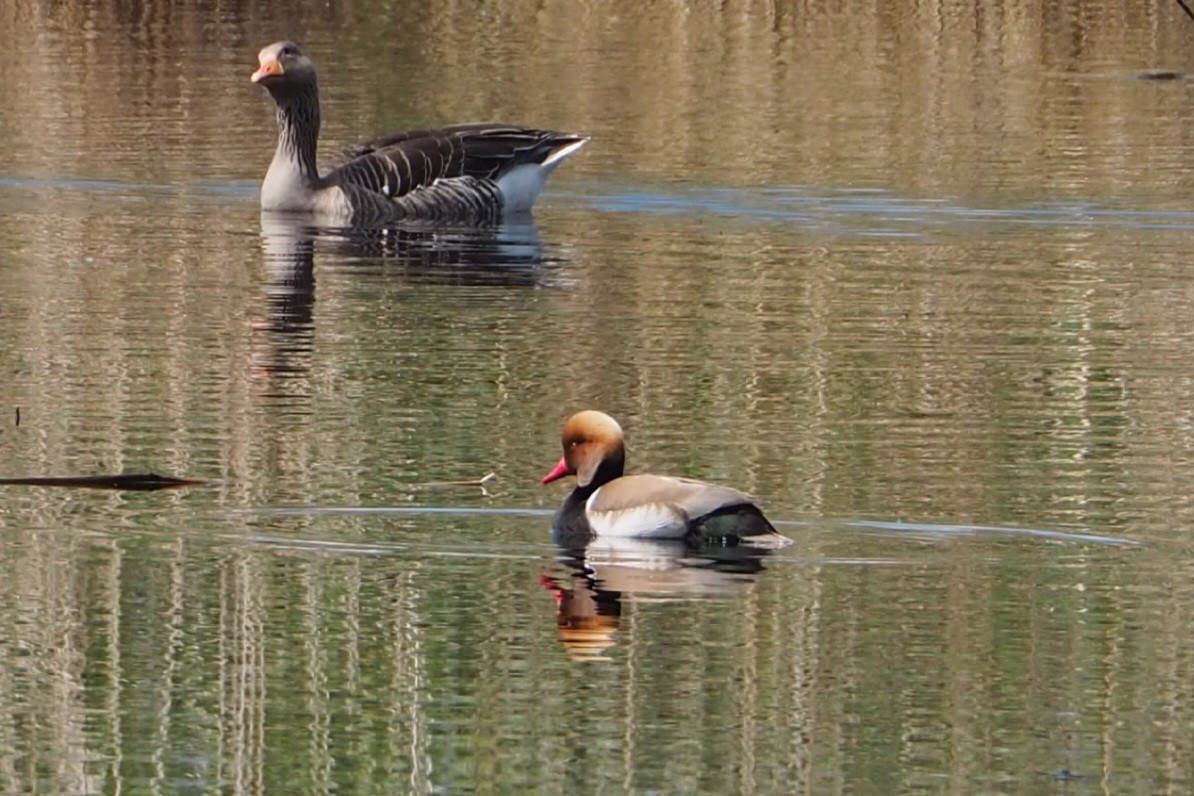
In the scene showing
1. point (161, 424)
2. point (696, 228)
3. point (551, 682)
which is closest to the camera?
point (551, 682)

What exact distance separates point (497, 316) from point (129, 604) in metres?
6.63

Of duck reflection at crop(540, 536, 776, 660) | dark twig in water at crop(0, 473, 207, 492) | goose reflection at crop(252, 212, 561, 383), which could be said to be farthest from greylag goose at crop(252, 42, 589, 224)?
duck reflection at crop(540, 536, 776, 660)

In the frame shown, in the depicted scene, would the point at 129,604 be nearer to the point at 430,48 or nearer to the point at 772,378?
the point at 772,378

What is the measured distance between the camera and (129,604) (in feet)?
27.9

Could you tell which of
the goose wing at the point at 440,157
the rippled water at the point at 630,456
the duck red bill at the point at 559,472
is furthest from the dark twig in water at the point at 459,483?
the goose wing at the point at 440,157

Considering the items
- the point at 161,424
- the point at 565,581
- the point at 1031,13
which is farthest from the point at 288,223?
the point at 1031,13

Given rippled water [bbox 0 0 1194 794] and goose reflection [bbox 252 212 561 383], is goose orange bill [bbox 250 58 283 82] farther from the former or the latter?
goose reflection [bbox 252 212 561 383]

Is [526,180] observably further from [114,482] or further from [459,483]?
[114,482]

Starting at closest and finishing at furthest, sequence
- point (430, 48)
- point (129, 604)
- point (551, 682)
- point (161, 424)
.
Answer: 1. point (551, 682)
2. point (129, 604)
3. point (161, 424)
4. point (430, 48)

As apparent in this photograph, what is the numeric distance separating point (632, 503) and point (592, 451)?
430 millimetres

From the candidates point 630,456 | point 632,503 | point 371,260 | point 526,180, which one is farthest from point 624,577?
point 526,180

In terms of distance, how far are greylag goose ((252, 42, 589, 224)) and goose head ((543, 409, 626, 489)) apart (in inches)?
413

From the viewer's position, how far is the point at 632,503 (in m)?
9.46

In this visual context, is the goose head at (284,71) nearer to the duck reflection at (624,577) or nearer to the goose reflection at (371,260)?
the goose reflection at (371,260)
